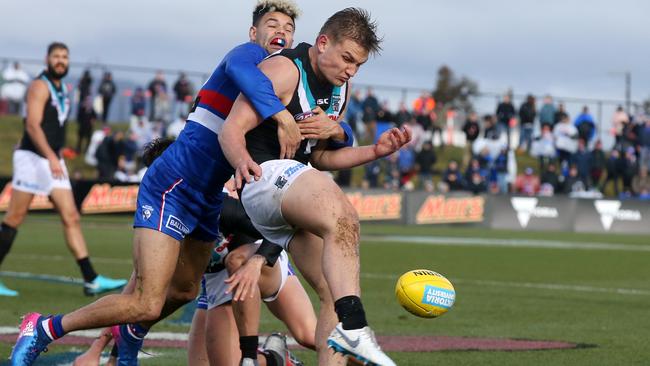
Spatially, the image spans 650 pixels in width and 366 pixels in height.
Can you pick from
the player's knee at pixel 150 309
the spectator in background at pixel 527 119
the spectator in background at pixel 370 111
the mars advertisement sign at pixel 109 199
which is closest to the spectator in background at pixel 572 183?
the spectator in background at pixel 527 119

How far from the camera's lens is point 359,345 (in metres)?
4.93

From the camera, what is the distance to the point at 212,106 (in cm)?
606

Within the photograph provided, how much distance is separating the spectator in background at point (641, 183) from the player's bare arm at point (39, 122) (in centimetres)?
2583

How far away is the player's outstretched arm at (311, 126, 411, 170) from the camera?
5.99 metres

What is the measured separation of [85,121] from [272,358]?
3065 cm

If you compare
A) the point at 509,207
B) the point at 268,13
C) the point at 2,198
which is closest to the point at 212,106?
the point at 268,13

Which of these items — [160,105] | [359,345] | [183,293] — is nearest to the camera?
[359,345]

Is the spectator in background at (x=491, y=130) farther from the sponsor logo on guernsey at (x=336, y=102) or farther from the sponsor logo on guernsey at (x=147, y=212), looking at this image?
the sponsor logo on guernsey at (x=147, y=212)

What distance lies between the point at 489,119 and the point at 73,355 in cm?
2955

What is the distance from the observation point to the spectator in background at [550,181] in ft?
109

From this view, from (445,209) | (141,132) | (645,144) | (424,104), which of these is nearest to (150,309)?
(445,209)

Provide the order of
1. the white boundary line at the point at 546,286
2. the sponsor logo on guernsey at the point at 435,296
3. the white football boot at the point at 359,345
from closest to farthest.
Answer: the white football boot at the point at 359,345 < the sponsor logo on guernsey at the point at 435,296 < the white boundary line at the point at 546,286

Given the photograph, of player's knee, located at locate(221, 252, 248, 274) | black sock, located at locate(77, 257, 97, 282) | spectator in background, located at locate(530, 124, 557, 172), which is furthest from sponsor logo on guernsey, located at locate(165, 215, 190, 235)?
spectator in background, located at locate(530, 124, 557, 172)

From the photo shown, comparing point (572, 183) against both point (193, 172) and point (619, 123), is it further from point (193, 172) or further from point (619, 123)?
point (193, 172)
